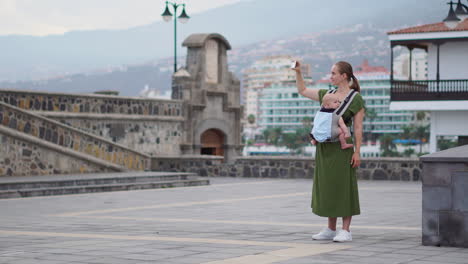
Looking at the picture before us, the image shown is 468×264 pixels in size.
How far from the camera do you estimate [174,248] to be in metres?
7.20

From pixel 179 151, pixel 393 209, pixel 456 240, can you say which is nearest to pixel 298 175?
pixel 179 151

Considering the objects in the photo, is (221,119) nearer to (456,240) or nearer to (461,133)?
(461,133)

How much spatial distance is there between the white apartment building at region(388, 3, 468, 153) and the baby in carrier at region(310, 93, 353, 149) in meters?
28.1

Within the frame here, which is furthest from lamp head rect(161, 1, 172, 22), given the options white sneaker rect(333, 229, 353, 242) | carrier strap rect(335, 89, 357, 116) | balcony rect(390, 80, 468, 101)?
white sneaker rect(333, 229, 353, 242)

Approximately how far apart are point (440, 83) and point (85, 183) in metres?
22.5

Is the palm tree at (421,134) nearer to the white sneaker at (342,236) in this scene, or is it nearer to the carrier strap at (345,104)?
the carrier strap at (345,104)

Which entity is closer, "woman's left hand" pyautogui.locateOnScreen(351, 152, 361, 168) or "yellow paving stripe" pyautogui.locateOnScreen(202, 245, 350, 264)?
"yellow paving stripe" pyautogui.locateOnScreen(202, 245, 350, 264)

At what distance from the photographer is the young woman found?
309 inches

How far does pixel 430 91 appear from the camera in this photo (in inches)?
1425

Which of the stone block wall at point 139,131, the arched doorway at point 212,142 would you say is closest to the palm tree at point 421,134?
the arched doorway at point 212,142

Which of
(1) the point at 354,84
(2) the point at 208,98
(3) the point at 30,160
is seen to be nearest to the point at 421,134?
(2) the point at 208,98

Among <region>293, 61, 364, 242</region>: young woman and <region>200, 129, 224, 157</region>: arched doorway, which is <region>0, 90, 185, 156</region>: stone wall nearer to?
<region>200, 129, 224, 157</region>: arched doorway

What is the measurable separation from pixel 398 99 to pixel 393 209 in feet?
81.2

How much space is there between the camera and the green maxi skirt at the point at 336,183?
7.86m
